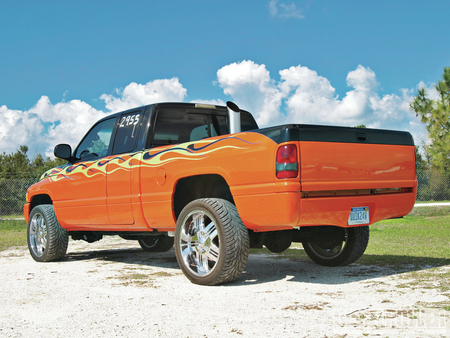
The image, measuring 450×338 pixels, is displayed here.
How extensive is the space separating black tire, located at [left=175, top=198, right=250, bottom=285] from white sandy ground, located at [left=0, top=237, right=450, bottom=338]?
150 millimetres

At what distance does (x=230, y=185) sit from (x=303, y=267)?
2026 mm

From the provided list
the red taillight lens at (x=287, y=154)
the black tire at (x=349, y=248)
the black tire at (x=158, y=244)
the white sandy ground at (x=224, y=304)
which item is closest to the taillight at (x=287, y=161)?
the red taillight lens at (x=287, y=154)

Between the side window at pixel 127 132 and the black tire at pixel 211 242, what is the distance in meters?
1.49

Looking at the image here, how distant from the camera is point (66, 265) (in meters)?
6.73

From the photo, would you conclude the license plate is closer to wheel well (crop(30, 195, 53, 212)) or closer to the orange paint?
the orange paint

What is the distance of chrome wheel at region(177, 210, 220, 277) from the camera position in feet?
15.8

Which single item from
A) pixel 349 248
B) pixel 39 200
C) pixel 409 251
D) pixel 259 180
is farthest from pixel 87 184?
pixel 409 251

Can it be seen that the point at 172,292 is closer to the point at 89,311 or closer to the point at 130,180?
the point at 89,311

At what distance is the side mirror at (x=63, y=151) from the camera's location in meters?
6.98

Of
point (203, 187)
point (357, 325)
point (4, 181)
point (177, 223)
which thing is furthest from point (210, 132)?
point (4, 181)

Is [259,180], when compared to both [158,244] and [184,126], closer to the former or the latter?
[184,126]

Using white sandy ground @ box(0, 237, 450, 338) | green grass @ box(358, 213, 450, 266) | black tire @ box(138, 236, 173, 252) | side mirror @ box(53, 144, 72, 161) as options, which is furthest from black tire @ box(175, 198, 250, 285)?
black tire @ box(138, 236, 173, 252)

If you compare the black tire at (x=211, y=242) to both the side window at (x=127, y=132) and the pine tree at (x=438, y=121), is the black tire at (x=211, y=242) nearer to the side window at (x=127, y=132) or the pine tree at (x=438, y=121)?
the side window at (x=127, y=132)

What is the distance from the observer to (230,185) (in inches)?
179
